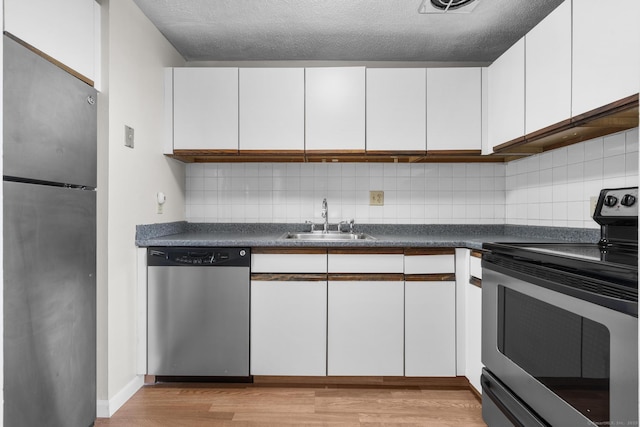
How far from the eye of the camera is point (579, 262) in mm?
1070

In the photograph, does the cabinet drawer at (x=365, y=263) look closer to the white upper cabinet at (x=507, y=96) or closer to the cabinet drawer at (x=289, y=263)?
the cabinet drawer at (x=289, y=263)

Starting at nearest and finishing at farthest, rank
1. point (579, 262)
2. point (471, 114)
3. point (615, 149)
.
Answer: point (579, 262) → point (615, 149) → point (471, 114)

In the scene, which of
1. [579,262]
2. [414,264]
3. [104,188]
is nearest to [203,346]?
[104,188]

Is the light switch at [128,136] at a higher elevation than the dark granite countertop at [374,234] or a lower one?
higher

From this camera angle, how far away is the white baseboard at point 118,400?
178cm

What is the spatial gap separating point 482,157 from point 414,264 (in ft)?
3.09

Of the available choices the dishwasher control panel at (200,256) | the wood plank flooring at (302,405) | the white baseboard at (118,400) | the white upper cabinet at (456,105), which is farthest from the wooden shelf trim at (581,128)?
the white baseboard at (118,400)

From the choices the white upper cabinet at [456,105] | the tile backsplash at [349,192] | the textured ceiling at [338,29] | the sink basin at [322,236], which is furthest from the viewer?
the tile backsplash at [349,192]

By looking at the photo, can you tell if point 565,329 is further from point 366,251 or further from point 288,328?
point 288,328

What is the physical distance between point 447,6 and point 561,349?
5.60 ft

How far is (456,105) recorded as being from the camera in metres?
2.33

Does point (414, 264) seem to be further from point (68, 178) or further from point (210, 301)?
point (68, 178)

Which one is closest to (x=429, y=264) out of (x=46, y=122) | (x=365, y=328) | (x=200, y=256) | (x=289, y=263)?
(x=365, y=328)

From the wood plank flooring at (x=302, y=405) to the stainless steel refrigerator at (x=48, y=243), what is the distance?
1.07 ft
